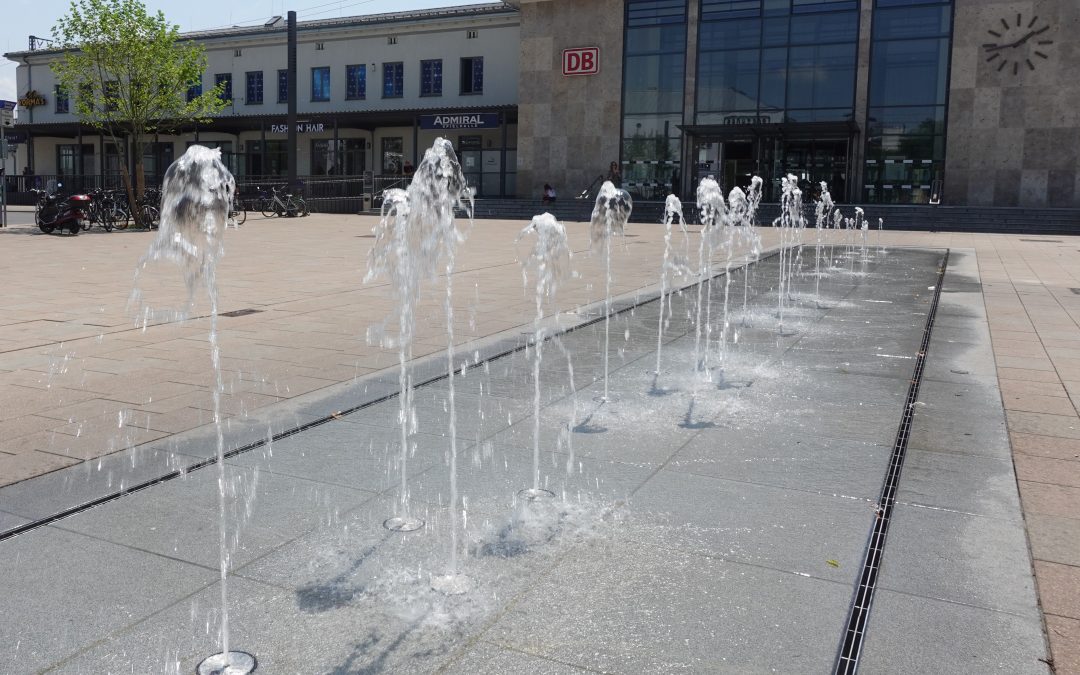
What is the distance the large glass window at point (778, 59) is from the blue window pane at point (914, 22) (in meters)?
0.88

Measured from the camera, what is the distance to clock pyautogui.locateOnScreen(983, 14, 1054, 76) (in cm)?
3197

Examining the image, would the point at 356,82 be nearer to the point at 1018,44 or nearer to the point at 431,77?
the point at 431,77

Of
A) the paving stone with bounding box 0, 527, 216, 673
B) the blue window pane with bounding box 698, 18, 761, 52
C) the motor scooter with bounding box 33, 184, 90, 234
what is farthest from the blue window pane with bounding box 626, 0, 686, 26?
the paving stone with bounding box 0, 527, 216, 673

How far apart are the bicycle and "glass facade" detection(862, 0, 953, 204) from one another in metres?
20.6

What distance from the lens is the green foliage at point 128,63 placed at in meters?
24.1

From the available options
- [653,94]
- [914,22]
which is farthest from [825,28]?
[653,94]

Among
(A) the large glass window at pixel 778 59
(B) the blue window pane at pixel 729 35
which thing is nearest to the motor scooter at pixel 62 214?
(A) the large glass window at pixel 778 59

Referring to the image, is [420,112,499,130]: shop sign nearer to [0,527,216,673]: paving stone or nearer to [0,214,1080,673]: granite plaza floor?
[0,214,1080,673]: granite plaza floor

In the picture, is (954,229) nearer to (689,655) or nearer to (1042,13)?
(1042,13)

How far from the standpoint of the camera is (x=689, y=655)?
9.91 ft

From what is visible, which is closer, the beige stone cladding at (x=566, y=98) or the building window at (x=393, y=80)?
the beige stone cladding at (x=566, y=98)

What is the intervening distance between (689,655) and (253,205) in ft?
109

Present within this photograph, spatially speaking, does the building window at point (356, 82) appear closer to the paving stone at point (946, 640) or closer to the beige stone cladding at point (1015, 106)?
the beige stone cladding at point (1015, 106)

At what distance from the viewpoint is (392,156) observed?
146ft
